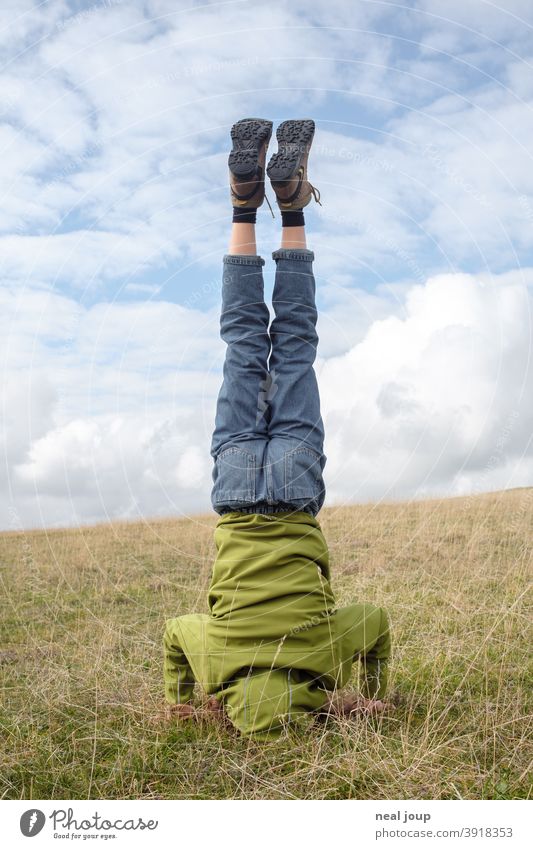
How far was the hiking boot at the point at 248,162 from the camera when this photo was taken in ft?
14.0

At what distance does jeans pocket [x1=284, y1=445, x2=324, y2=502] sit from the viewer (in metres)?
3.71

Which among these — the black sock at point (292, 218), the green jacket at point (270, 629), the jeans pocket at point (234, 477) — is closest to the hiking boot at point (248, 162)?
the black sock at point (292, 218)

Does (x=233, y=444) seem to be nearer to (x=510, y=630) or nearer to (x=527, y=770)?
(x=527, y=770)

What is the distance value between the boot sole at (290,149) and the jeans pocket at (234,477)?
167 cm

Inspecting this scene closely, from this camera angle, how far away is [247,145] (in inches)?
171

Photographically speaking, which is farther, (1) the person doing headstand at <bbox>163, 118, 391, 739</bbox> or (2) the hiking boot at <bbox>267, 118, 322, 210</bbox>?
(2) the hiking boot at <bbox>267, 118, 322, 210</bbox>

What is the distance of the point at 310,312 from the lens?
4223 mm

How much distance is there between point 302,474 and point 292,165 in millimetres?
1872

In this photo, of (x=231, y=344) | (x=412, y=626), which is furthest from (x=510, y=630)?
(x=231, y=344)

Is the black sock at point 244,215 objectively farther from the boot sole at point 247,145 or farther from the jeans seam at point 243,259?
the jeans seam at point 243,259

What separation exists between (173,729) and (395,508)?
10.4 m

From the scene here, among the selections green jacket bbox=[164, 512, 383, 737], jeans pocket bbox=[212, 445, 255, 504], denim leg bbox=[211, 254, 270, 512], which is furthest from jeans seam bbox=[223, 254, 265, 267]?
green jacket bbox=[164, 512, 383, 737]

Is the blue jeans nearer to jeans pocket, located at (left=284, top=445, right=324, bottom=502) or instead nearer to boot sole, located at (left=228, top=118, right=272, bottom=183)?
jeans pocket, located at (left=284, top=445, right=324, bottom=502)
